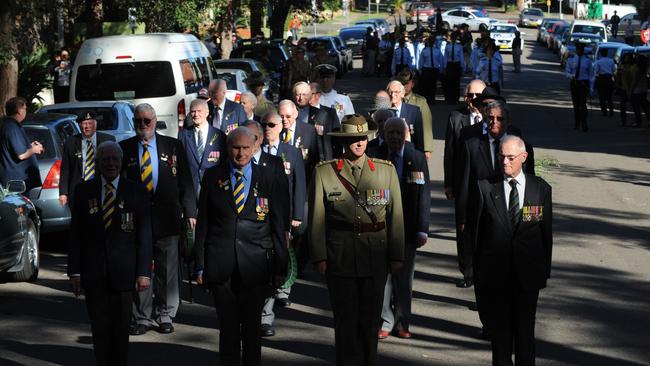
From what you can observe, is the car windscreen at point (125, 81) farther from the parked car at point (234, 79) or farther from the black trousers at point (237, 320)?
the black trousers at point (237, 320)

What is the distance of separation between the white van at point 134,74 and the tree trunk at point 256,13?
79.6ft

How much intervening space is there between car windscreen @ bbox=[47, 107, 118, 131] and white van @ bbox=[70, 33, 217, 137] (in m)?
3.23

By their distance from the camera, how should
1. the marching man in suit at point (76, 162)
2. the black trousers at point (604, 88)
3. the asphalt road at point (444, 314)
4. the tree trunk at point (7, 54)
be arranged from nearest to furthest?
1. the asphalt road at point (444, 314)
2. the marching man in suit at point (76, 162)
3. the tree trunk at point (7, 54)
4. the black trousers at point (604, 88)

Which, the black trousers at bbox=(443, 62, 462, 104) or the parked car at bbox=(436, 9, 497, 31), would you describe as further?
the parked car at bbox=(436, 9, 497, 31)

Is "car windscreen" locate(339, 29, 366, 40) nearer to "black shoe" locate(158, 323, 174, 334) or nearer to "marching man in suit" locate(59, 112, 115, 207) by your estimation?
"marching man in suit" locate(59, 112, 115, 207)

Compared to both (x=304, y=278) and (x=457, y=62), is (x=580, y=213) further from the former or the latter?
(x=457, y=62)

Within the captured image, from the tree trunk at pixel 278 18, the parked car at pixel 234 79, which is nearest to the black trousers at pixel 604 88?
the parked car at pixel 234 79

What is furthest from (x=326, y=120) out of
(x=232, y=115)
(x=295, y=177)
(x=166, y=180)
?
(x=166, y=180)

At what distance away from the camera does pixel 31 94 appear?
97.7 ft

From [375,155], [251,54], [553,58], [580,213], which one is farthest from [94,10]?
[553,58]

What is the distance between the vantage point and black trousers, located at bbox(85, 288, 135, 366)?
8359 millimetres

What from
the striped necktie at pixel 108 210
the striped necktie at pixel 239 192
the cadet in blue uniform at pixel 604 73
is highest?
the striped necktie at pixel 239 192

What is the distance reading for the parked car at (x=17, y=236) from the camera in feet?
41.7

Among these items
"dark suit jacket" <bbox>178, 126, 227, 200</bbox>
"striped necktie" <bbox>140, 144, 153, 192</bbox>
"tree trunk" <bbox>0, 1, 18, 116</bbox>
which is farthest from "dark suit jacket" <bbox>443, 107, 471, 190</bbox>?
"tree trunk" <bbox>0, 1, 18, 116</bbox>
